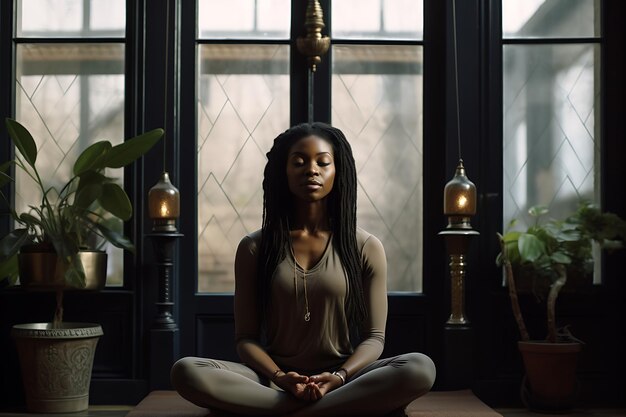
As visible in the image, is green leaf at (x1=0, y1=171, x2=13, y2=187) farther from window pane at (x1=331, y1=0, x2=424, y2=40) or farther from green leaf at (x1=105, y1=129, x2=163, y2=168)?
window pane at (x1=331, y1=0, x2=424, y2=40)

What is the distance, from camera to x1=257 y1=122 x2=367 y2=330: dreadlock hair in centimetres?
328

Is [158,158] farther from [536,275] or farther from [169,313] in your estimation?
[536,275]

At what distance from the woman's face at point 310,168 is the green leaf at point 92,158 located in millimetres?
1031

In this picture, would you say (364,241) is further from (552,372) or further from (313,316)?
(552,372)

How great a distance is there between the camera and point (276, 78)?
4371 millimetres

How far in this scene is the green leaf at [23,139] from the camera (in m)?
3.94

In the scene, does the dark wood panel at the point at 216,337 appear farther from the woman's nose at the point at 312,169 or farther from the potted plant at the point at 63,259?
the woman's nose at the point at 312,169

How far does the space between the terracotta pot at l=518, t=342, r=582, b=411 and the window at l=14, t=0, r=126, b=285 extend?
5.96 ft

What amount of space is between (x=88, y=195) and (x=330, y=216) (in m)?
1.14

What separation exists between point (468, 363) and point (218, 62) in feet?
5.67

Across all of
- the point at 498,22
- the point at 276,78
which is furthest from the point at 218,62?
the point at 498,22

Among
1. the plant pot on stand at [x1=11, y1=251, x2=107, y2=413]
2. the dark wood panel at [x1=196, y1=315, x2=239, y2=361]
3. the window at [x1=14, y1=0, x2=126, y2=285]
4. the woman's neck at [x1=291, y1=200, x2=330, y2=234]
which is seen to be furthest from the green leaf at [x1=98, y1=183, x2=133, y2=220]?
the woman's neck at [x1=291, y1=200, x2=330, y2=234]

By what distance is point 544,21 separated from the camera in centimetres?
434

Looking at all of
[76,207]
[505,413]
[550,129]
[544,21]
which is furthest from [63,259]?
[544,21]
